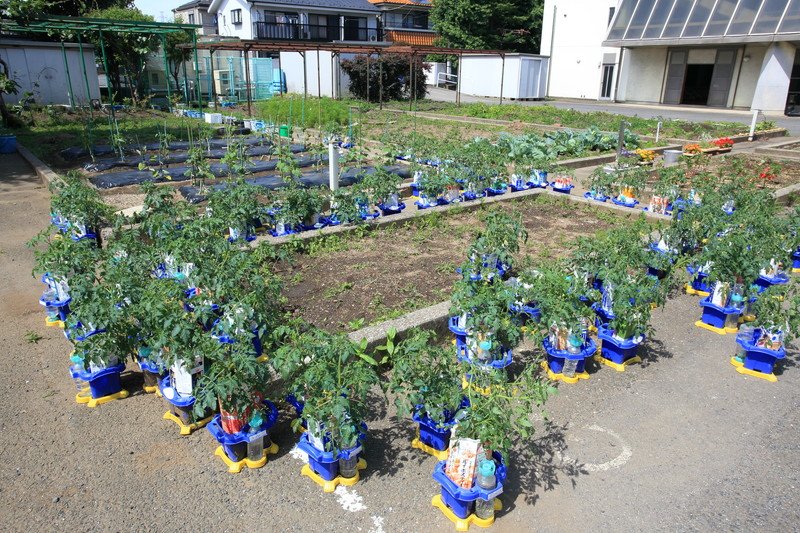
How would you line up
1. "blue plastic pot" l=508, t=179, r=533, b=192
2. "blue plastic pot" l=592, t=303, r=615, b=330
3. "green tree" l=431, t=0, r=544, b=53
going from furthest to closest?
1. "green tree" l=431, t=0, r=544, b=53
2. "blue plastic pot" l=508, t=179, r=533, b=192
3. "blue plastic pot" l=592, t=303, r=615, b=330

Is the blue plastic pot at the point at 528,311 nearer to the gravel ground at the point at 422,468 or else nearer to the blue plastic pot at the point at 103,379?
the gravel ground at the point at 422,468

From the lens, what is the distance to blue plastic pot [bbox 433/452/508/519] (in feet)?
8.97

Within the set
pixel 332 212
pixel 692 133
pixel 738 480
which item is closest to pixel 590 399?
pixel 738 480

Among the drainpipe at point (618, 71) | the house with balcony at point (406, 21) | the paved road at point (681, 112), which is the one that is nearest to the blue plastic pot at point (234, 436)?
the paved road at point (681, 112)

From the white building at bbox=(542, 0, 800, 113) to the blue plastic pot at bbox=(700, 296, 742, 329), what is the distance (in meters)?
21.4

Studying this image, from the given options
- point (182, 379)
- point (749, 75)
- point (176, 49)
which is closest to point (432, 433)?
point (182, 379)

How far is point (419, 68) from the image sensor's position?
2619cm

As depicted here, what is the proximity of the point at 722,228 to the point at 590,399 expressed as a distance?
2.95 meters

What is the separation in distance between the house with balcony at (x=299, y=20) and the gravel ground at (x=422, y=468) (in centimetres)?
3353

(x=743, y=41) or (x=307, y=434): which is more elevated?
(x=743, y=41)

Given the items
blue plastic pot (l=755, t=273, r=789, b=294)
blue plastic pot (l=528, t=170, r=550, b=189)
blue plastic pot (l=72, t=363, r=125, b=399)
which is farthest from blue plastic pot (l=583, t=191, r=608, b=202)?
blue plastic pot (l=72, t=363, r=125, b=399)

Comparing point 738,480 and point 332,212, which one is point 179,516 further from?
point 332,212

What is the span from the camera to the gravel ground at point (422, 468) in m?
2.84

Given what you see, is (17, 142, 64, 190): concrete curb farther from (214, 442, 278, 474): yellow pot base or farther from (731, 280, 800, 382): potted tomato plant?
(731, 280, 800, 382): potted tomato plant
